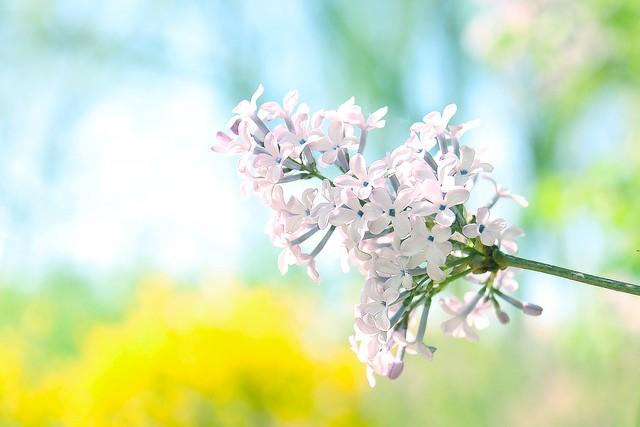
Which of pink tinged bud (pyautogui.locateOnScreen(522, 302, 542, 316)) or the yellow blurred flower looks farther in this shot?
the yellow blurred flower

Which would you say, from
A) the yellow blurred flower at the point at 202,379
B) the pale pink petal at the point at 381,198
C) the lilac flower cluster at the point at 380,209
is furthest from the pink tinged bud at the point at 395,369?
the yellow blurred flower at the point at 202,379

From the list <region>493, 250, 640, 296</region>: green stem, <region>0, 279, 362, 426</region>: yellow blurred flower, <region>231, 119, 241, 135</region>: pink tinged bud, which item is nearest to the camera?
<region>493, 250, 640, 296</region>: green stem

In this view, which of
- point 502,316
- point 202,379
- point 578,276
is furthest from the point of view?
point 202,379

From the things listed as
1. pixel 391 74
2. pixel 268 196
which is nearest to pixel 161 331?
pixel 268 196

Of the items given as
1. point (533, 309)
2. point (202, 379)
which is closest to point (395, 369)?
point (533, 309)

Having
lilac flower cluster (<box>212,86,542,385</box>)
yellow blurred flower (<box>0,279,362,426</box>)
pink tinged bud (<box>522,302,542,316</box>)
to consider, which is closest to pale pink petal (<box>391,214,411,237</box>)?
lilac flower cluster (<box>212,86,542,385</box>)

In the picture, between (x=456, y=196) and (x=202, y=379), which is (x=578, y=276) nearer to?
(x=456, y=196)

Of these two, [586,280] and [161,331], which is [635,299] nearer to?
[161,331]

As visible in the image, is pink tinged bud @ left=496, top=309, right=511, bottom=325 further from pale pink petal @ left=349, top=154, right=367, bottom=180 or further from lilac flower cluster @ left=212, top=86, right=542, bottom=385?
pale pink petal @ left=349, top=154, right=367, bottom=180
